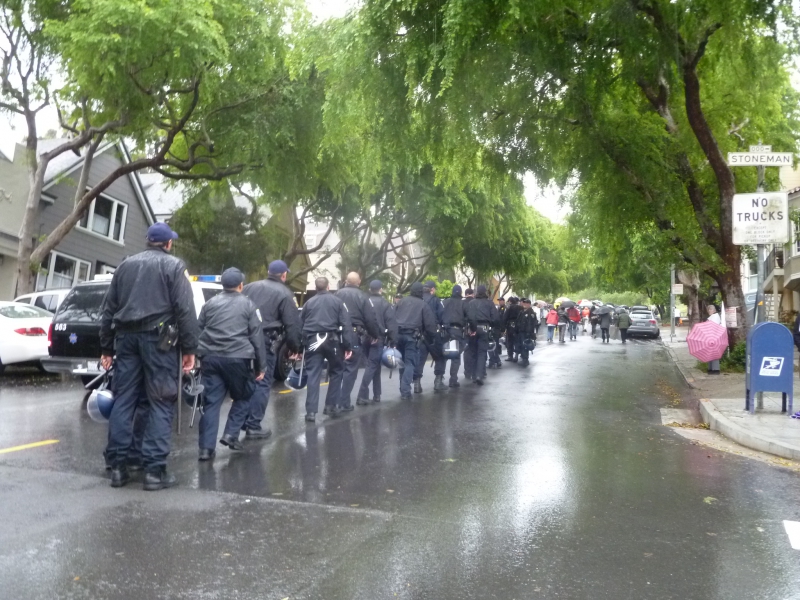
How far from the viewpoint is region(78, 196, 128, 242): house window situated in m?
28.1

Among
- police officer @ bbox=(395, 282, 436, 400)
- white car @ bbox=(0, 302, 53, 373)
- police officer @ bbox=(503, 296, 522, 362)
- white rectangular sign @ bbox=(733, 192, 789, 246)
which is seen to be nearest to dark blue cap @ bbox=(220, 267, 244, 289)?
police officer @ bbox=(395, 282, 436, 400)

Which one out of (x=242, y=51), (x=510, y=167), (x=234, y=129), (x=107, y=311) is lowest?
(x=107, y=311)

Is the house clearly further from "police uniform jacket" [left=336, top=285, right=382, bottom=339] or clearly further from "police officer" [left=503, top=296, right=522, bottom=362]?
"police uniform jacket" [left=336, top=285, right=382, bottom=339]

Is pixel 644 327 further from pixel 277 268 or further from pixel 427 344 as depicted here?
pixel 277 268

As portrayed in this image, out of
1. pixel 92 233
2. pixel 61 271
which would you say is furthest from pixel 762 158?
pixel 92 233

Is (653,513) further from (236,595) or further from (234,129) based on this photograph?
(234,129)

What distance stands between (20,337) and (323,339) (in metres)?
7.18

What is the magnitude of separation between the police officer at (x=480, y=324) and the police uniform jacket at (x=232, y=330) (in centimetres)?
694

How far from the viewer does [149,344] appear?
5.91m

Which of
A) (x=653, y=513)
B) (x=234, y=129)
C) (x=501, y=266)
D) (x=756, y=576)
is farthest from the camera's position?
(x=501, y=266)

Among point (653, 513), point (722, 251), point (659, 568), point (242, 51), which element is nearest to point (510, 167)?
point (722, 251)

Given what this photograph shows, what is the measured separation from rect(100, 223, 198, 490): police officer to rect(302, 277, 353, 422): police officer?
323 centimetres

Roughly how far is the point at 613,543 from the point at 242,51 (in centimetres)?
1509

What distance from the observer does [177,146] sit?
23.4 m
